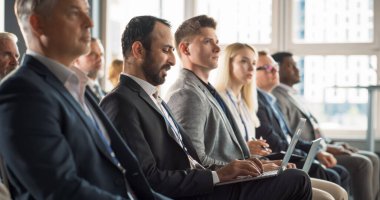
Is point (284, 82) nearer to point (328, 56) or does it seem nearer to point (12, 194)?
point (328, 56)

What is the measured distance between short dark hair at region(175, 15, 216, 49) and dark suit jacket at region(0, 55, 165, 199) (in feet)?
5.02

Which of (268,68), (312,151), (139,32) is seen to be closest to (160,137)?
(139,32)

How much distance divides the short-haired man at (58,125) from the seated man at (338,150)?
2819 millimetres

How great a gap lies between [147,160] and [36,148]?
24.8 inches

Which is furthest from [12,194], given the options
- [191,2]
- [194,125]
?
[191,2]

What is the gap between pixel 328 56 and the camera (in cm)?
612

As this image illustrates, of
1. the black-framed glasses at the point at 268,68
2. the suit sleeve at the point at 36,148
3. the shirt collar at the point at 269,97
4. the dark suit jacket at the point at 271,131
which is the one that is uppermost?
the black-framed glasses at the point at 268,68

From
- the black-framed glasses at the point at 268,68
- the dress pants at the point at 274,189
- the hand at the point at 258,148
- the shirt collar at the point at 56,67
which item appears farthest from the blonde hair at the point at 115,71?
the shirt collar at the point at 56,67

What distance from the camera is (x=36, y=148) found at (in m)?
1.47

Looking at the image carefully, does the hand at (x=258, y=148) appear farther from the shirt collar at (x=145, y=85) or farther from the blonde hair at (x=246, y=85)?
the shirt collar at (x=145, y=85)

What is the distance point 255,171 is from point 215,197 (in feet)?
0.56

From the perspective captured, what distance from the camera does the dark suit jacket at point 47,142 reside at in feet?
4.83

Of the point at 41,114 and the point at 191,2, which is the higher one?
the point at 191,2

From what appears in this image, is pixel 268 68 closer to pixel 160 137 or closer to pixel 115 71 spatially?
pixel 115 71
